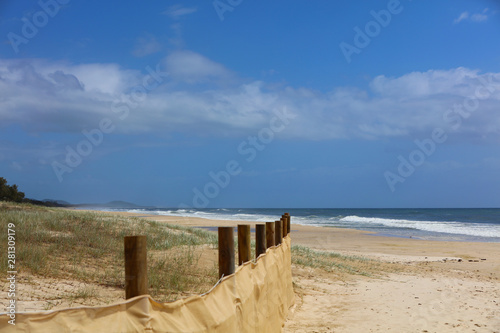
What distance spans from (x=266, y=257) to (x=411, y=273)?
31.6ft

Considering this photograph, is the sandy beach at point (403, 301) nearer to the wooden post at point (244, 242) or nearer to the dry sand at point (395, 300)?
the dry sand at point (395, 300)

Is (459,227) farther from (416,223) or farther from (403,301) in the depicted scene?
(403,301)

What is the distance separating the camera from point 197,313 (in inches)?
146

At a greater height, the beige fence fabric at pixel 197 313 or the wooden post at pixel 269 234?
the wooden post at pixel 269 234

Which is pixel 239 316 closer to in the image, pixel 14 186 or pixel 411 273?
pixel 411 273

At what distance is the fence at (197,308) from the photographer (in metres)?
2.66

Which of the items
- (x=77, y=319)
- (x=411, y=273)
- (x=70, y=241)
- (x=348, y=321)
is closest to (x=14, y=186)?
(x=70, y=241)

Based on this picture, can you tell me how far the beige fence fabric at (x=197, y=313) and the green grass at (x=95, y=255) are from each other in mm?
2137

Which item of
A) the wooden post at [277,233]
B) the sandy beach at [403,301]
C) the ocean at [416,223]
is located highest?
the wooden post at [277,233]

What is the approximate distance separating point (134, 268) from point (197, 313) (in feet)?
2.54

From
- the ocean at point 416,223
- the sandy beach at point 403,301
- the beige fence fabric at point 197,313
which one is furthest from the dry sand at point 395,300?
the ocean at point 416,223

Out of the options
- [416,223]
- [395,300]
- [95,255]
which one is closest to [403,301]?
[395,300]

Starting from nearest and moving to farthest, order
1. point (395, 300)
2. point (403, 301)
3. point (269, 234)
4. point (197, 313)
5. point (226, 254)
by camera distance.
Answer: point (197, 313) < point (226, 254) < point (269, 234) < point (403, 301) < point (395, 300)

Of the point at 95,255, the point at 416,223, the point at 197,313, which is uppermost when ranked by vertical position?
the point at 197,313
